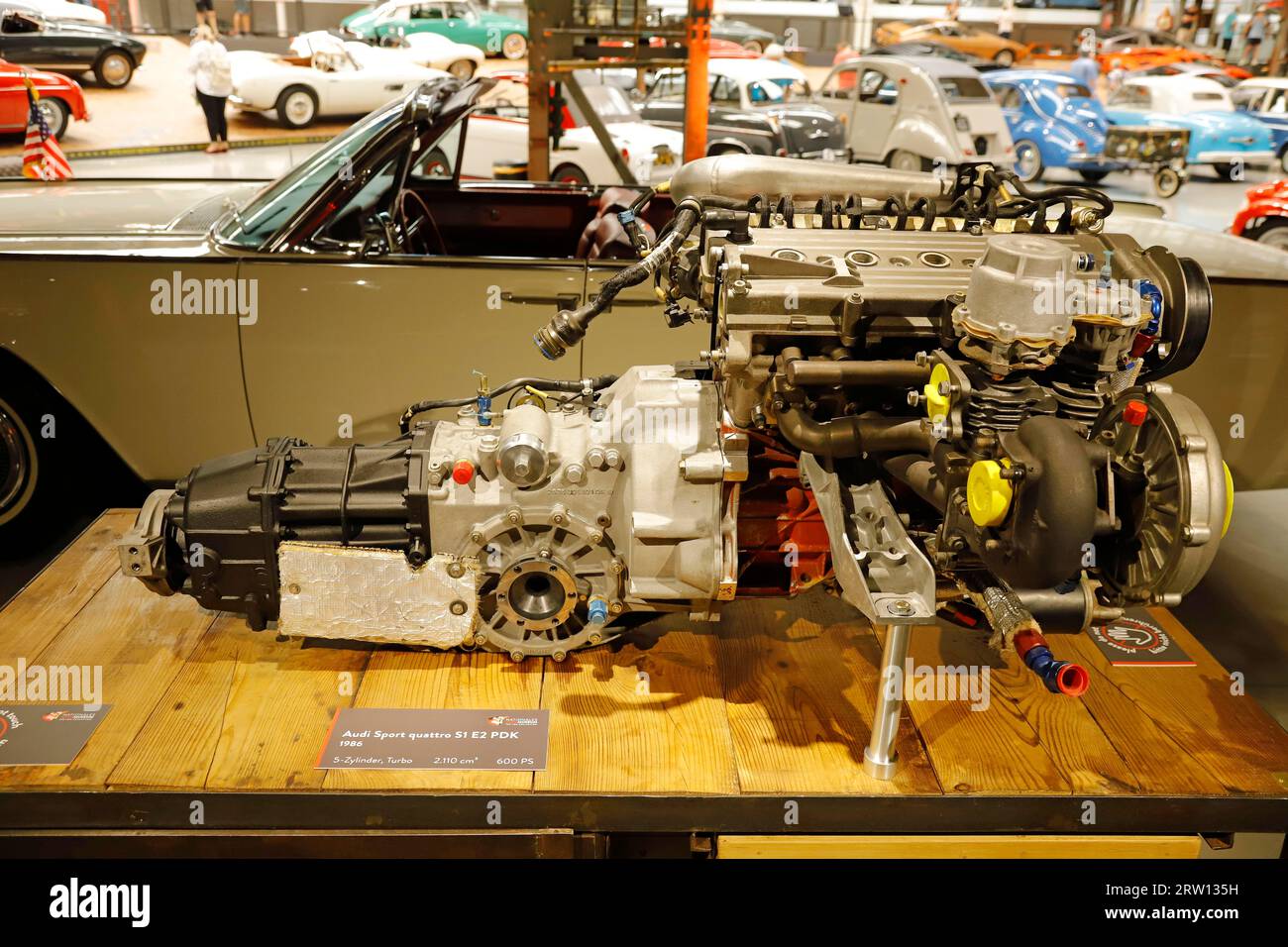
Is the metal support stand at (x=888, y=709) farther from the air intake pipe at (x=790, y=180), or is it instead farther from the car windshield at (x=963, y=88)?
the car windshield at (x=963, y=88)

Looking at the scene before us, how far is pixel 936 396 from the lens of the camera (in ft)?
6.34

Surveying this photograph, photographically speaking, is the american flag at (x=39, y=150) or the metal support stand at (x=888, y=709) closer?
the metal support stand at (x=888, y=709)

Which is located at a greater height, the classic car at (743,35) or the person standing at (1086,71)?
the classic car at (743,35)

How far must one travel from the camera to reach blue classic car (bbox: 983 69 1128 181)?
8.77 meters

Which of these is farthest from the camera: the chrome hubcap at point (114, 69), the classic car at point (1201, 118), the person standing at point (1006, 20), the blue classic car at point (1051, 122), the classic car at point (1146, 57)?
the person standing at point (1006, 20)

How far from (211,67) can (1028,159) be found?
6958mm

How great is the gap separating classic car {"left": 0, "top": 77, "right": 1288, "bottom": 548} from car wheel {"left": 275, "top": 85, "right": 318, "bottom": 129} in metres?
2.48

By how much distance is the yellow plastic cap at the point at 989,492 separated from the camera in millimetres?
1808

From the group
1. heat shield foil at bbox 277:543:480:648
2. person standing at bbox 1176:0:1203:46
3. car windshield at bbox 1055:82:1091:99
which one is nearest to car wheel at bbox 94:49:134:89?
heat shield foil at bbox 277:543:480:648

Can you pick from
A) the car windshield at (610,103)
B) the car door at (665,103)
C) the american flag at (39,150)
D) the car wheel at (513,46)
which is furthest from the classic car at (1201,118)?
the american flag at (39,150)

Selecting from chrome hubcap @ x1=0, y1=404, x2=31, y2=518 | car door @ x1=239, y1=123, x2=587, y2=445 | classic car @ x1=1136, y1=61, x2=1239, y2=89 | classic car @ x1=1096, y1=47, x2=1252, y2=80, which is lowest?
chrome hubcap @ x1=0, y1=404, x2=31, y2=518

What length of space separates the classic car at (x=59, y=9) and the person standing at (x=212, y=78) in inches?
20.2

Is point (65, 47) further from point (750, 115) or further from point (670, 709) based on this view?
point (750, 115)
